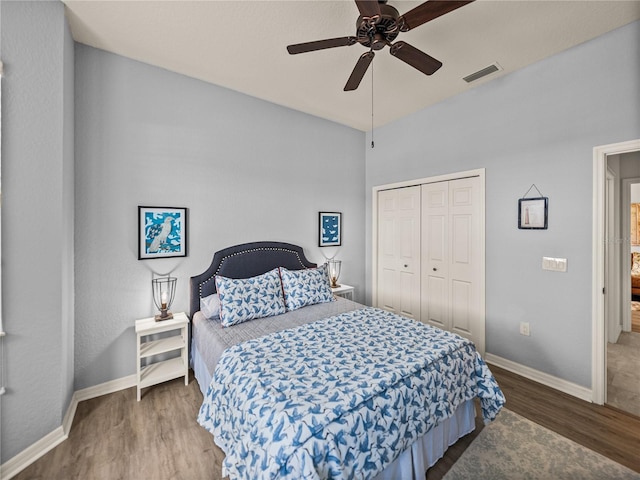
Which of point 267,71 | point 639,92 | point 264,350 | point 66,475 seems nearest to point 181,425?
point 66,475

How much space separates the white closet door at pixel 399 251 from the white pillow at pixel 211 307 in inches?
98.0

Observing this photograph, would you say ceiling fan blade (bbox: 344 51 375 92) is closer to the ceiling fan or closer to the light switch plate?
the ceiling fan

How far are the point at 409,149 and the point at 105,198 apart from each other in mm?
3483

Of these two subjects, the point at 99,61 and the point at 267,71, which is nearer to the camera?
the point at 99,61

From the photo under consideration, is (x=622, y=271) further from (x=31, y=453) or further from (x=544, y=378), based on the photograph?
(x=31, y=453)

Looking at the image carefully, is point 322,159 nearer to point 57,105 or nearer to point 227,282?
point 227,282

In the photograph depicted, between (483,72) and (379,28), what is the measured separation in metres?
1.73

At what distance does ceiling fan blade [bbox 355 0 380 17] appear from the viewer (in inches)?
58.2

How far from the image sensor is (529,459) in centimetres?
176

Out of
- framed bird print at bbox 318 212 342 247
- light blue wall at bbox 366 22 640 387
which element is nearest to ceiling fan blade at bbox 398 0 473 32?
light blue wall at bbox 366 22 640 387

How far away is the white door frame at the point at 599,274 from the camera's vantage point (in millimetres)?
2289

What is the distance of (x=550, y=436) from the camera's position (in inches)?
76.7

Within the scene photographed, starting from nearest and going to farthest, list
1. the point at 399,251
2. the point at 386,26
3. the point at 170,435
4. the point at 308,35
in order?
the point at 386,26 → the point at 170,435 → the point at 308,35 → the point at 399,251

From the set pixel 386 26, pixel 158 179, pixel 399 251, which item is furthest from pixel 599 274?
pixel 158 179
